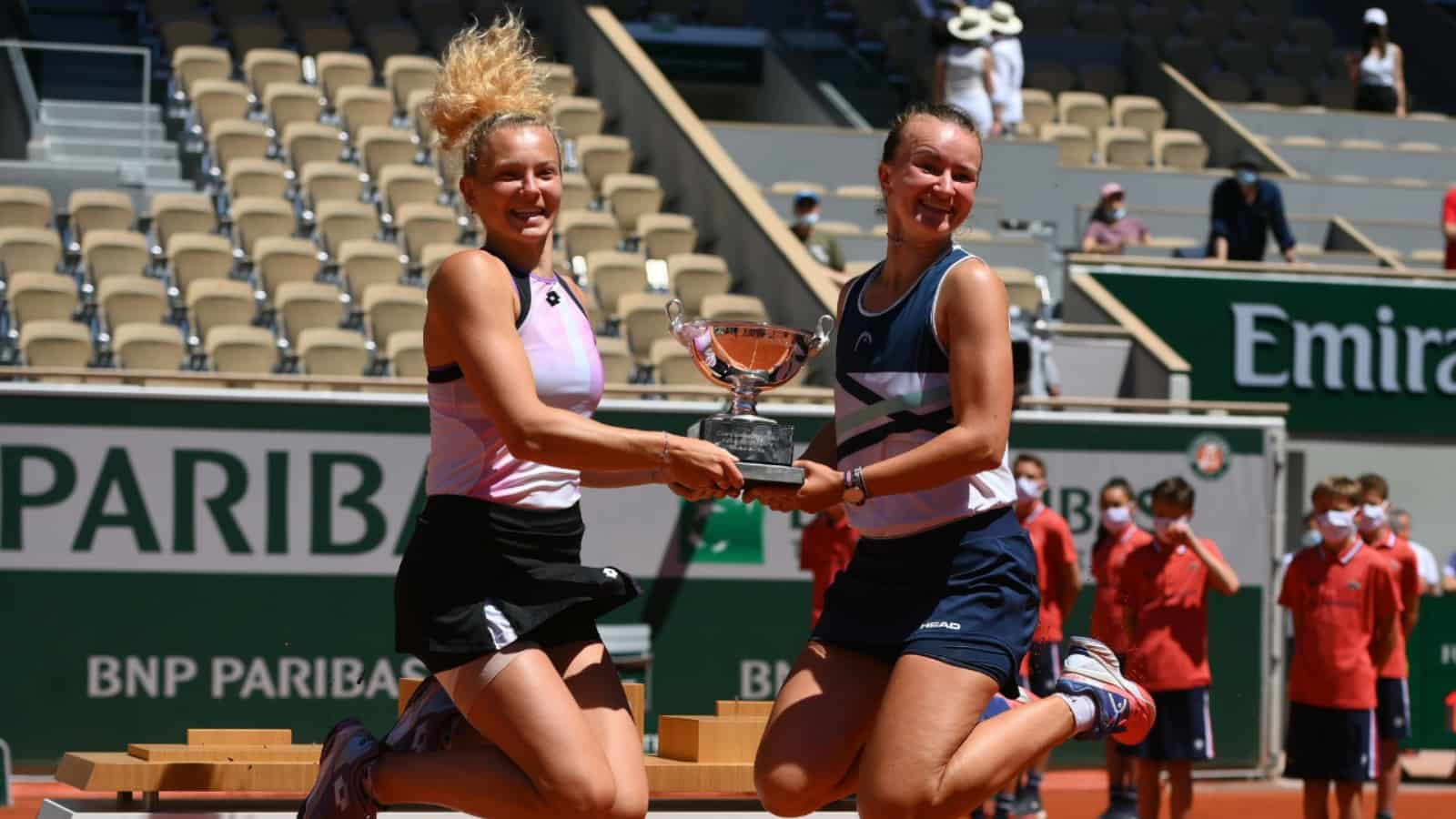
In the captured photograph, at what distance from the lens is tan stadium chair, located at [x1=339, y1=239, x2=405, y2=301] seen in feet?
50.7

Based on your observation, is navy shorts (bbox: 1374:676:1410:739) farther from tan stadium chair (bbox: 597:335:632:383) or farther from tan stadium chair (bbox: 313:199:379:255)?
tan stadium chair (bbox: 313:199:379:255)

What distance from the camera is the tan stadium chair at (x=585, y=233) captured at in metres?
16.4

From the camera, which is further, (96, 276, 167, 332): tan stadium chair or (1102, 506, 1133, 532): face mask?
(96, 276, 167, 332): tan stadium chair

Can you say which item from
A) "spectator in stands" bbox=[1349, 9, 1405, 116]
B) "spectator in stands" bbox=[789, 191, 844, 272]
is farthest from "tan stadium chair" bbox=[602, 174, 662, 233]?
"spectator in stands" bbox=[1349, 9, 1405, 116]

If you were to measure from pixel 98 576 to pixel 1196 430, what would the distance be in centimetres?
585

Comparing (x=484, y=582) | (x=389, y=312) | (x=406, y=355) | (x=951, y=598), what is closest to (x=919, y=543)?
(x=951, y=598)

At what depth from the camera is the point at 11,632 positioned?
11.2 meters

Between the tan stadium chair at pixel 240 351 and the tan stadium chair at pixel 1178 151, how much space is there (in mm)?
8907

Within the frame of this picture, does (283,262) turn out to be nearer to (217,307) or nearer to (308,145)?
(217,307)

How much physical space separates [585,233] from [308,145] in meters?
2.35

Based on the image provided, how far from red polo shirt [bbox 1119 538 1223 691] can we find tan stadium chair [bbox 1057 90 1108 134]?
10665 millimetres

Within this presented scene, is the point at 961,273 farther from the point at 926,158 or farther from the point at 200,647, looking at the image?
the point at 200,647

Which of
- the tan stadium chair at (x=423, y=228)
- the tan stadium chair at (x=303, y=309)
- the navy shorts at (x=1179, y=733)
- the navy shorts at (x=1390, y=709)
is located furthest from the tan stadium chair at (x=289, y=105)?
the navy shorts at (x=1390, y=709)

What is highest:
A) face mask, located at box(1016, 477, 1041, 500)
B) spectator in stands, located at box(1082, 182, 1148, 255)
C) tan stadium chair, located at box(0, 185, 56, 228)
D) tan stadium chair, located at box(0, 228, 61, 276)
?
spectator in stands, located at box(1082, 182, 1148, 255)
